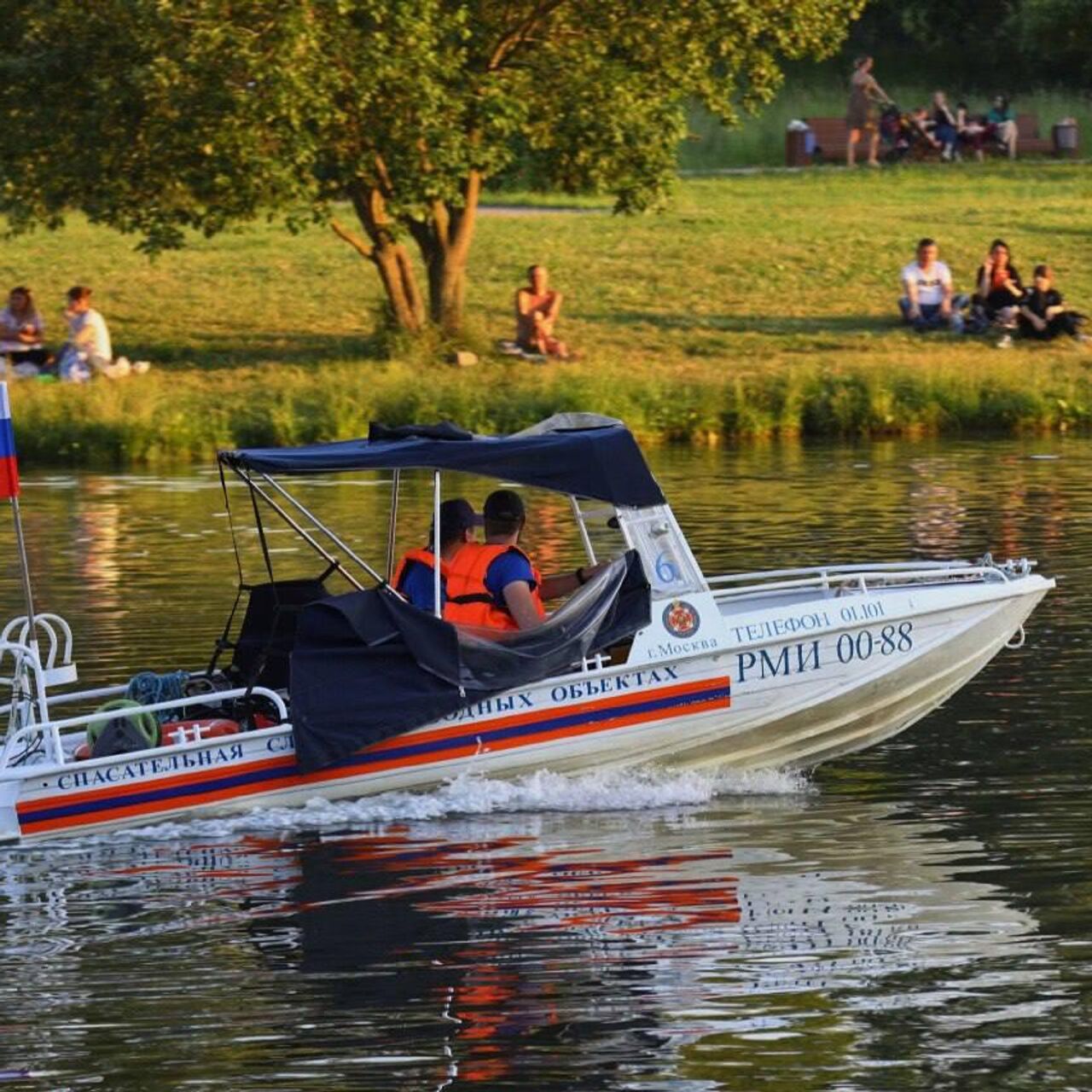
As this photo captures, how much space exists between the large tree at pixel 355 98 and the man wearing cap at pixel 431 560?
55.4 ft

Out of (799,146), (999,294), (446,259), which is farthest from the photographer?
(799,146)

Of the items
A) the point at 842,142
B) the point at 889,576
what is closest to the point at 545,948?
the point at 889,576

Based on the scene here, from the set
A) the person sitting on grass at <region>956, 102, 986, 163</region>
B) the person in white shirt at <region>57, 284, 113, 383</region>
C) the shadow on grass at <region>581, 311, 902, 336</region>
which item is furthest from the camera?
the person sitting on grass at <region>956, 102, 986, 163</region>

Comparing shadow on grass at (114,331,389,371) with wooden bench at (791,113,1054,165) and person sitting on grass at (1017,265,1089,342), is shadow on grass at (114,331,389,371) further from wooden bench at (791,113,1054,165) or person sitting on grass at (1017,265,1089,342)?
wooden bench at (791,113,1054,165)

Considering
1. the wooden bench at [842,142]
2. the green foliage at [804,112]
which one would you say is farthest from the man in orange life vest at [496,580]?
the wooden bench at [842,142]

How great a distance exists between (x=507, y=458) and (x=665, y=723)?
1.51m

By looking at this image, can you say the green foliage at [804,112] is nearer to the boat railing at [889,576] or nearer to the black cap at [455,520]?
the boat railing at [889,576]

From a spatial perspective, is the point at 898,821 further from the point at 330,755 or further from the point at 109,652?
the point at 109,652

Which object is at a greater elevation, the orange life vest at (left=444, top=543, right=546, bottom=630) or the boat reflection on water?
the orange life vest at (left=444, top=543, right=546, bottom=630)

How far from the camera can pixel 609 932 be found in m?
10.8

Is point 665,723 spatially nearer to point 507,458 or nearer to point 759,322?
point 507,458

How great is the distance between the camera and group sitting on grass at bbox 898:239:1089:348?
33375mm

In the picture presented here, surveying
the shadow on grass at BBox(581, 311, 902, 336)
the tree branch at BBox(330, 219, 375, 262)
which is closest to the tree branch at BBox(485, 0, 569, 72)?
the tree branch at BBox(330, 219, 375, 262)

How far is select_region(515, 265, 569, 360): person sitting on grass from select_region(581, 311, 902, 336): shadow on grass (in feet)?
7.96
